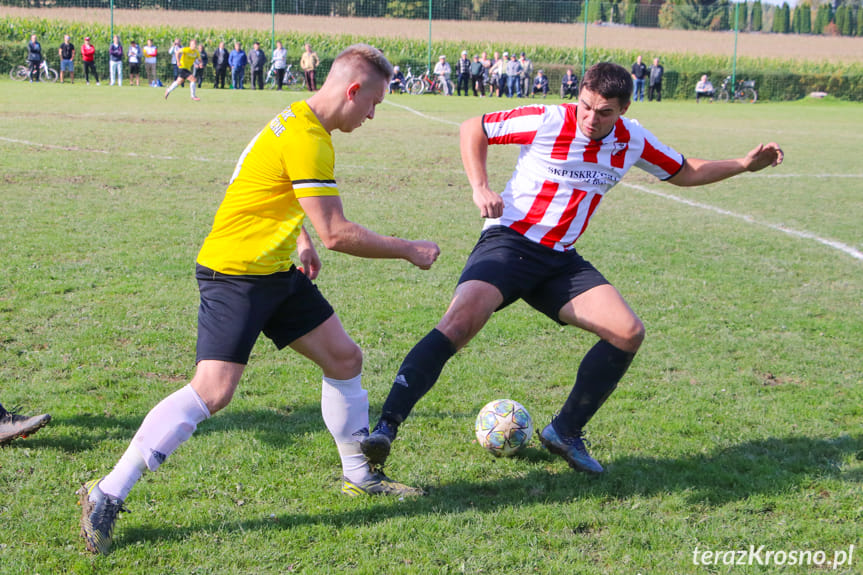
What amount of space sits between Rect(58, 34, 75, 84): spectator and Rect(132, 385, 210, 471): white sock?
3330cm

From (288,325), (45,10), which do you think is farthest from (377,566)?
(45,10)

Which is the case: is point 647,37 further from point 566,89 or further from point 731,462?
point 731,462

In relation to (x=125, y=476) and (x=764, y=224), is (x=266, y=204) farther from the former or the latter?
(x=764, y=224)

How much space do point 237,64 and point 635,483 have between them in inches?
1256

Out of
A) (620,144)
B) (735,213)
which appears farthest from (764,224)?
(620,144)

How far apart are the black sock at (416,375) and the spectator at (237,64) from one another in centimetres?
3097

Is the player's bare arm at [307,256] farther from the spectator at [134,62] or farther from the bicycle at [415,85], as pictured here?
the bicycle at [415,85]

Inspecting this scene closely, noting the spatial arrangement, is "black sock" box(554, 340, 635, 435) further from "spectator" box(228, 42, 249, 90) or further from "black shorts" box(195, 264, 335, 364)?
"spectator" box(228, 42, 249, 90)

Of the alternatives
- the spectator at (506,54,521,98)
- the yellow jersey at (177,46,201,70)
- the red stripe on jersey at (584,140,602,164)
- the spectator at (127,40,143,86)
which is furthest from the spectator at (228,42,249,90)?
the red stripe on jersey at (584,140,602,164)

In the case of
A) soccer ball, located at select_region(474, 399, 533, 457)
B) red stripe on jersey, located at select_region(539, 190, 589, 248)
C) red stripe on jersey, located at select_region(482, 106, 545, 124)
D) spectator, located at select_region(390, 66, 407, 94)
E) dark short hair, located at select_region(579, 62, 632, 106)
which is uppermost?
spectator, located at select_region(390, 66, 407, 94)

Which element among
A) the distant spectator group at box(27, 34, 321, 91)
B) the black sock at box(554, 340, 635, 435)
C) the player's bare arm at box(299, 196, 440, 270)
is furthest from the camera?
the distant spectator group at box(27, 34, 321, 91)

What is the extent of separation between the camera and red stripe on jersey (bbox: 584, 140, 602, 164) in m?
4.18

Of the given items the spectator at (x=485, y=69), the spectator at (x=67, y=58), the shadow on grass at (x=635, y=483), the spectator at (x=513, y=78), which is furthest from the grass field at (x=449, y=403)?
the spectator at (x=485, y=69)

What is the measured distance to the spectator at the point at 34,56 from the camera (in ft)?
105
